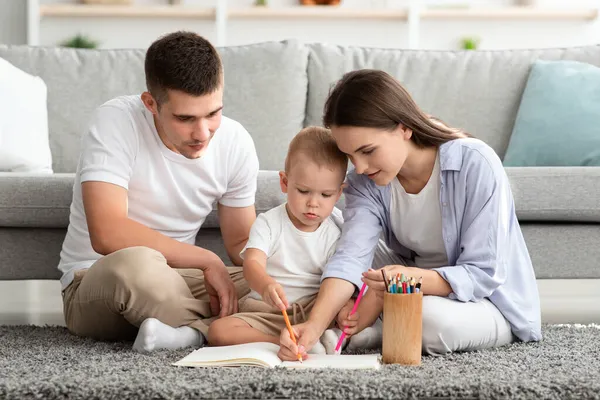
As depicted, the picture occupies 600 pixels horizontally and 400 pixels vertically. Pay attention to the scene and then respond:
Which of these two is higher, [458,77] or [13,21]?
[458,77]

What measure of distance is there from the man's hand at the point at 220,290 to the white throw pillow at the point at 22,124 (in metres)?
1.20

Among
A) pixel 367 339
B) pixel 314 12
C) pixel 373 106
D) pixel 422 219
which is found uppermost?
pixel 373 106

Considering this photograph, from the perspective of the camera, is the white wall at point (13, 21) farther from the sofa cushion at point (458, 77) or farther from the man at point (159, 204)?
the man at point (159, 204)

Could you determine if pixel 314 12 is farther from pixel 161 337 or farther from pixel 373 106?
pixel 161 337

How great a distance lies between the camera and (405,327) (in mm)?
1548

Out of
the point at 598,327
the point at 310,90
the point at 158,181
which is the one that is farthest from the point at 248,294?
the point at 310,90

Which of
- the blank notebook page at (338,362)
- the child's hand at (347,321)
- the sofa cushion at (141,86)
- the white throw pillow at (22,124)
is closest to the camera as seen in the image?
the blank notebook page at (338,362)

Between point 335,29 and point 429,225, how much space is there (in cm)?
407

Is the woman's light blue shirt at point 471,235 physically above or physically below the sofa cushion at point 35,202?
above

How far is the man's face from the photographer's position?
1.80 metres

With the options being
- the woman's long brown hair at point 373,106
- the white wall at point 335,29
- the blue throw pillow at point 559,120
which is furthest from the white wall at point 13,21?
the woman's long brown hair at point 373,106

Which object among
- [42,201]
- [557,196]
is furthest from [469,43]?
[42,201]

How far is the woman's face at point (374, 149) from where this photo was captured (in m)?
1.68

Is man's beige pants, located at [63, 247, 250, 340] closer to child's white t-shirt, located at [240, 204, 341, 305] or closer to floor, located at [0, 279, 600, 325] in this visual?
child's white t-shirt, located at [240, 204, 341, 305]
